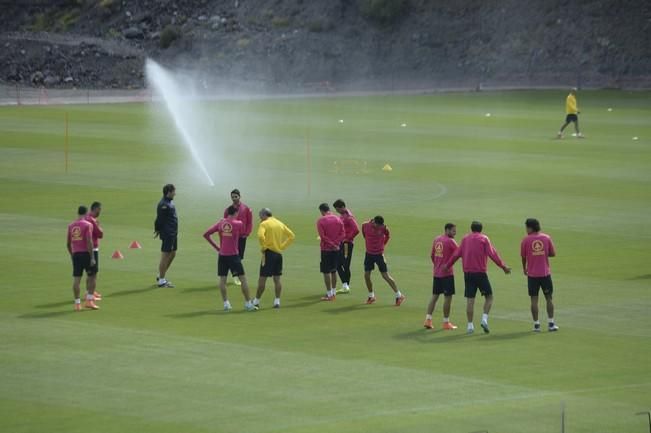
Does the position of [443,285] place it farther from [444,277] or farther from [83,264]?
[83,264]

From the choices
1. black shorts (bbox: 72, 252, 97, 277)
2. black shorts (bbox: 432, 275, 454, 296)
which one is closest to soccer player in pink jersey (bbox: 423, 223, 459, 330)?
black shorts (bbox: 432, 275, 454, 296)

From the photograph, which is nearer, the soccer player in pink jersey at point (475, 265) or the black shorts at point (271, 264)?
the soccer player in pink jersey at point (475, 265)

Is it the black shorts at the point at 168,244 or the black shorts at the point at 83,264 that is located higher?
the black shorts at the point at 168,244

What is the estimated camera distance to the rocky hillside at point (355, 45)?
9881 centimetres

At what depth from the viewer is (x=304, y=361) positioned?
23.1 m

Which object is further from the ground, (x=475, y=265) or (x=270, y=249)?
(x=270, y=249)

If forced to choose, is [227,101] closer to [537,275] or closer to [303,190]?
[303,190]

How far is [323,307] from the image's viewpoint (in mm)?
27766

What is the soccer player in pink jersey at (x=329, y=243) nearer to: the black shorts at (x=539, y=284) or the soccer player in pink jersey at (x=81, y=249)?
the soccer player in pink jersey at (x=81, y=249)

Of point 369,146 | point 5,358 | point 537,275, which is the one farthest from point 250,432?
point 369,146

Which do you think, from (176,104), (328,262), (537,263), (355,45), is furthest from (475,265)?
(355,45)

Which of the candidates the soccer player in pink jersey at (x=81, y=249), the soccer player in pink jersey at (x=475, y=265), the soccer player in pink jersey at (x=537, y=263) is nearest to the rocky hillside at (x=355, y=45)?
the soccer player in pink jersey at (x=537, y=263)

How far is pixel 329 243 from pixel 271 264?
5.04 feet

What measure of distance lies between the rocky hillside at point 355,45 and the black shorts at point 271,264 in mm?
67844
